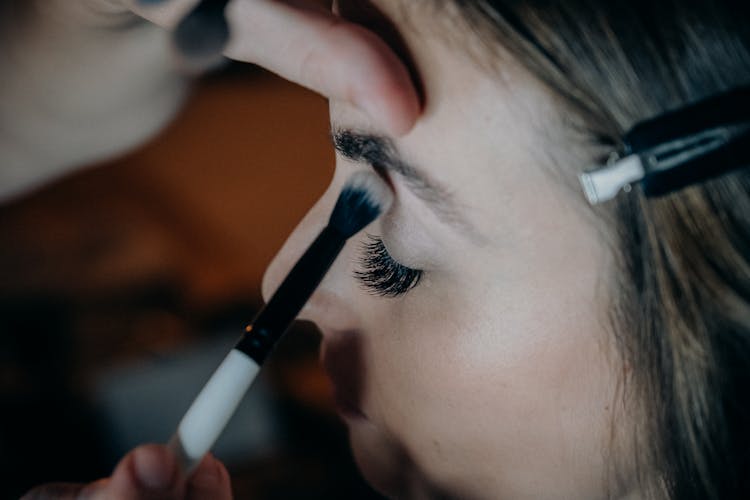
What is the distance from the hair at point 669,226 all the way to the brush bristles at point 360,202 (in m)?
0.11

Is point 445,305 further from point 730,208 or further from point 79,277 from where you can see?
point 79,277

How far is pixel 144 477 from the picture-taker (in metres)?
0.39

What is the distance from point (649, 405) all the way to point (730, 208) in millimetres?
138

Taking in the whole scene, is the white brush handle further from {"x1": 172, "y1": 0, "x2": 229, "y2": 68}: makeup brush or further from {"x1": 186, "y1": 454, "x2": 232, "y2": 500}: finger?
{"x1": 172, "y1": 0, "x2": 229, "y2": 68}: makeup brush

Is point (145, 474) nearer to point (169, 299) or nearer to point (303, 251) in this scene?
point (303, 251)

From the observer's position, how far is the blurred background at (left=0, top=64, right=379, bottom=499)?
1.15 m

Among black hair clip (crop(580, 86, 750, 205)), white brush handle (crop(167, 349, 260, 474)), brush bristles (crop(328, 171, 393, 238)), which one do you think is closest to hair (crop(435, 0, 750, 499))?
black hair clip (crop(580, 86, 750, 205))

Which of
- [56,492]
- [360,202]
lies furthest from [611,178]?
[56,492]

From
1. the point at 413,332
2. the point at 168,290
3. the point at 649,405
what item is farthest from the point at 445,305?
the point at 168,290

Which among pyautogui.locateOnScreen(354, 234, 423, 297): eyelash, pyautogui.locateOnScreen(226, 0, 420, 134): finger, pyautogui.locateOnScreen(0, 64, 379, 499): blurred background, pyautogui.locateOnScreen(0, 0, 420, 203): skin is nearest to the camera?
pyautogui.locateOnScreen(226, 0, 420, 134): finger

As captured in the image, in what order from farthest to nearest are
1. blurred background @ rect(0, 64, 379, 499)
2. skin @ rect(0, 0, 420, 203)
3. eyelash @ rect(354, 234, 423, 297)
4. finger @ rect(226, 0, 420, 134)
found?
1. blurred background @ rect(0, 64, 379, 499)
2. skin @ rect(0, 0, 420, 203)
3. eyelash @ rect(354, 234, 423, 297)
4. finger @ rect(226, 0, 420, 134)

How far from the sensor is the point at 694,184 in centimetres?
39

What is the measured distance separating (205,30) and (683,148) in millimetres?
299

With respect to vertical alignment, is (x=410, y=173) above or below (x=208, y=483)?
above
